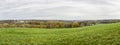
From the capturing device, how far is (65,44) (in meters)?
41.0

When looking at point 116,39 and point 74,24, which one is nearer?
point 116,39

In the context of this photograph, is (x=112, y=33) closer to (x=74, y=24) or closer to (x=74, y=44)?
(x=74, y=44)

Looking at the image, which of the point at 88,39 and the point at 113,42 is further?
the point at 88,39

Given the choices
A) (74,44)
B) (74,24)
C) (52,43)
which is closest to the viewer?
(74,44)

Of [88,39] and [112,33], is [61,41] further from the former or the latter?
[112,33]

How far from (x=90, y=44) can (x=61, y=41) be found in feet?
18.1

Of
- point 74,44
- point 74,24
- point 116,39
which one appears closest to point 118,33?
point 116,39

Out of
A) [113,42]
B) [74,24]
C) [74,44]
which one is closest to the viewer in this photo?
[113,42]

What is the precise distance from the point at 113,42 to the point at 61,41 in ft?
26.9

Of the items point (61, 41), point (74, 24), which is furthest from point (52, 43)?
point (74, 24)

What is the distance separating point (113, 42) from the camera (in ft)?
125

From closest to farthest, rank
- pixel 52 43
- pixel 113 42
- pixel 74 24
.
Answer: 1. pixel 113 42
2. pixel 52 43
3. pixel 74 24

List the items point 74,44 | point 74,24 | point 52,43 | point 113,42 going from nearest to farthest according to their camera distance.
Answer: point 113,42
point 74,44
point 52,43
point 74,24

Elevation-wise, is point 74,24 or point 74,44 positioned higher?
point 74,44
